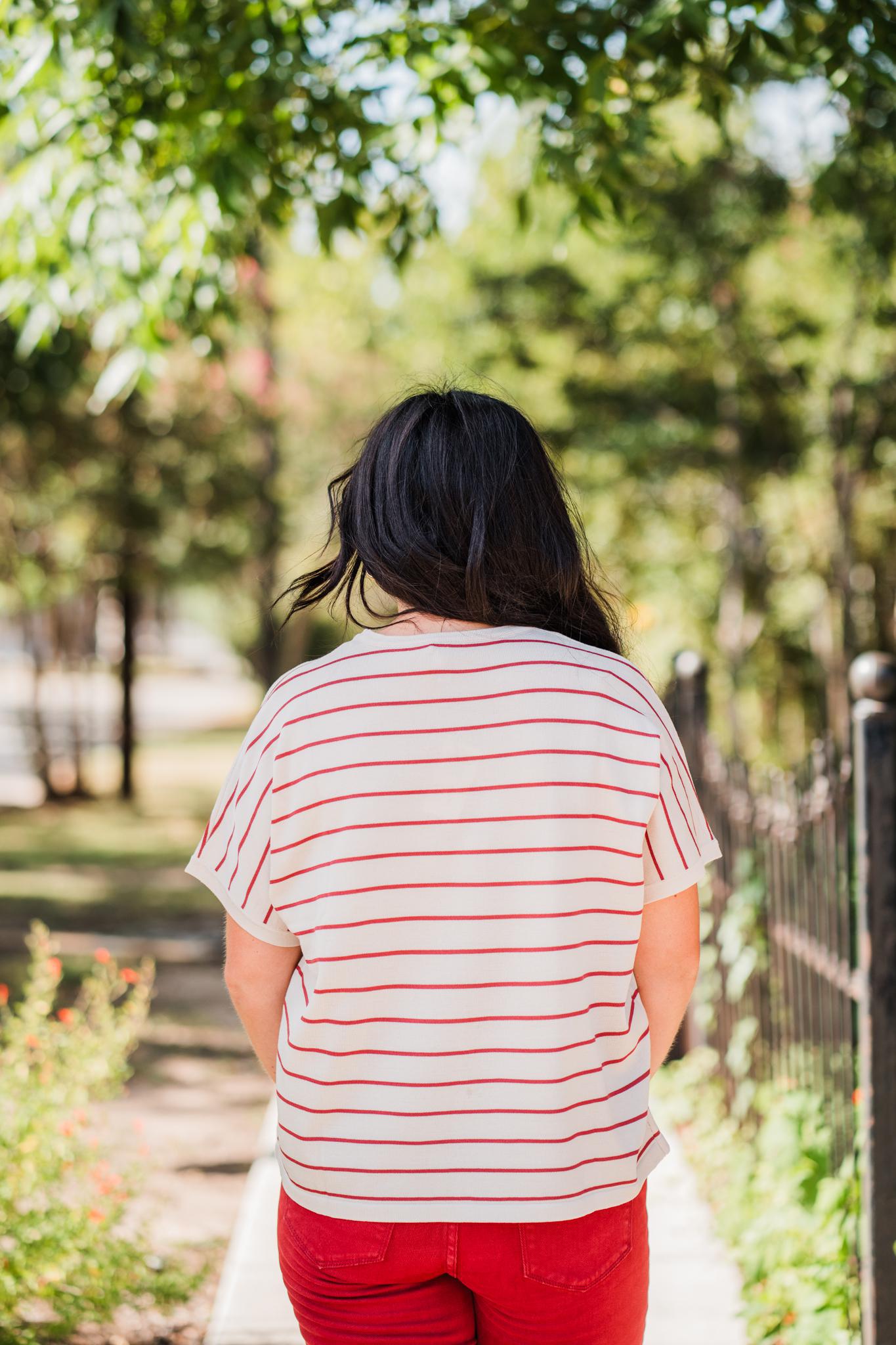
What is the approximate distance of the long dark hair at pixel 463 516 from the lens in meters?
1.44

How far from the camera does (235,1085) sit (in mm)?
5934

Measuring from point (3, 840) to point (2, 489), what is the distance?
12.4 feet

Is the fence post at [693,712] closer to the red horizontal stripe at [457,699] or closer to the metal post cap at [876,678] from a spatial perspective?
the metal post cap at [876,678]

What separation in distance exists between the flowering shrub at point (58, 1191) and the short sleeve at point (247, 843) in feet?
5.74

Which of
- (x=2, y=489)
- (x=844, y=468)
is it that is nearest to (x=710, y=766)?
(x=844, y=468)

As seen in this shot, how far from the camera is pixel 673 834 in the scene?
144cm

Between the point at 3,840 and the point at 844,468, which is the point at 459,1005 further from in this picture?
the point at 3,840

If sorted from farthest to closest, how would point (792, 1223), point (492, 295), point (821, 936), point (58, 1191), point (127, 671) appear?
1. point (127, 671)
2. point (492, 295)
3. point (58, 1191)
4. point (821, 936)
5. point (792, 1223)

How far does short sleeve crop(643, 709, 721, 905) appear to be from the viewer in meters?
1.42

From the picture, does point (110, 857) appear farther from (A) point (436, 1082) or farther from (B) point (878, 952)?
(A) point (436, 1082)

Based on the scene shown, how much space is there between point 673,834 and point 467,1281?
565mm

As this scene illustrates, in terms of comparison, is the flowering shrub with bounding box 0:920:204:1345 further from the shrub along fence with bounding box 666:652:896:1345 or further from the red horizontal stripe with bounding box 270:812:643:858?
the red horizontal stripe with bounding box 270:812:643:858

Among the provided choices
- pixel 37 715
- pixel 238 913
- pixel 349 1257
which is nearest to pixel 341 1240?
pixel 349 1257

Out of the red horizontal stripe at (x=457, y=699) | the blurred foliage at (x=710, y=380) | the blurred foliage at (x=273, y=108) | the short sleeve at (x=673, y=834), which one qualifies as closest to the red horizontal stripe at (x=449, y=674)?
the red horizontal stripe at (x=457, y=699)
